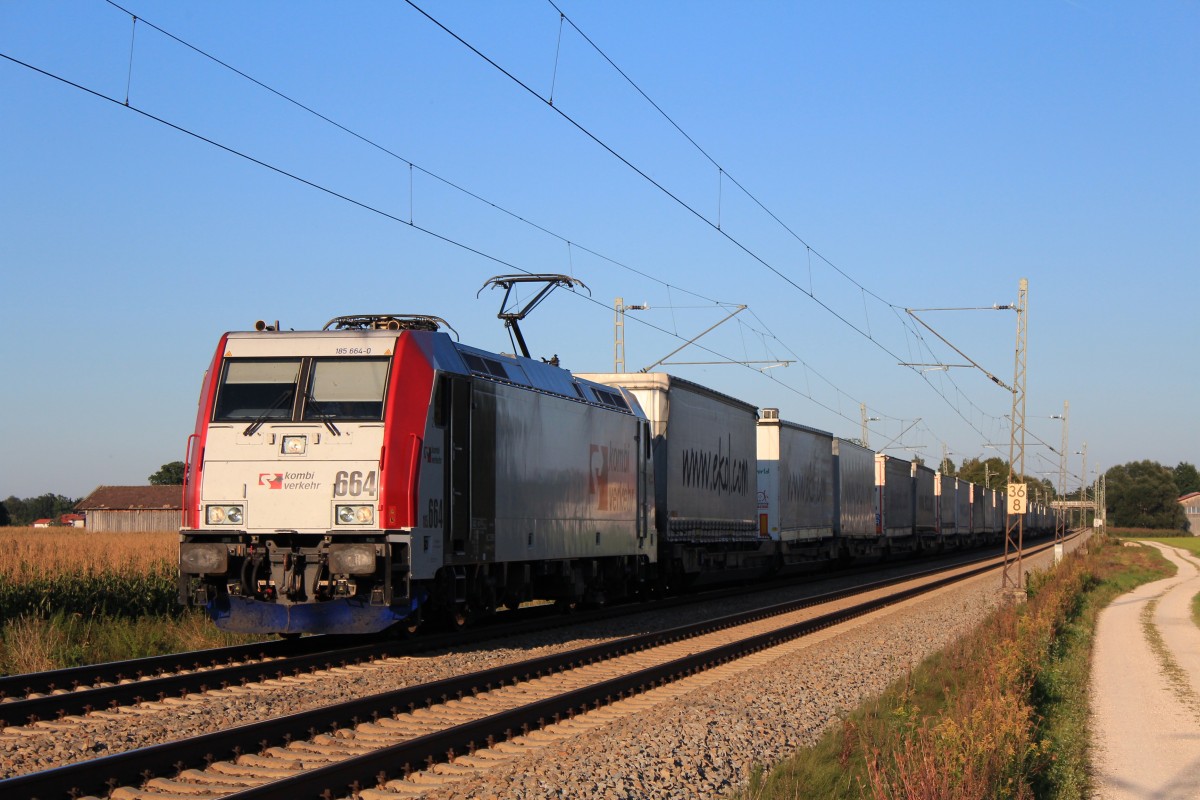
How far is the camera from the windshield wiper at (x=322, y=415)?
13.8 m

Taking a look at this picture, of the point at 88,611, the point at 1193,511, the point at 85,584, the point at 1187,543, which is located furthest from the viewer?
the point at 1193,511

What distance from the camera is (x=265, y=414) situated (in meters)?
14.2

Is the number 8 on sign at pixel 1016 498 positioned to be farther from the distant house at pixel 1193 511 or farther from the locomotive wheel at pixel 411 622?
the distant house at pixel 1193 511

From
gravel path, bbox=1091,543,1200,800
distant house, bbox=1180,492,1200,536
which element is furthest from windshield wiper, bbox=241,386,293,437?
distant house, bbox=1180,492,1200,536

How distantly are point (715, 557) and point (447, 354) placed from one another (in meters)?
13.6

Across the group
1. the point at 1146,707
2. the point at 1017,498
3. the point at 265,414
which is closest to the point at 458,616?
the point at 265,414

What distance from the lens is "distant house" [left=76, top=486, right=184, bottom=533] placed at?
73.9 meters

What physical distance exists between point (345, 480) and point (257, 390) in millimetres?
1638

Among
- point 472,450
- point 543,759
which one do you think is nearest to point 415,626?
point 472,450

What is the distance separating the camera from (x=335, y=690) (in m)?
11.6

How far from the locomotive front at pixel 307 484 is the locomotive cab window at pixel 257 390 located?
0.5 inches

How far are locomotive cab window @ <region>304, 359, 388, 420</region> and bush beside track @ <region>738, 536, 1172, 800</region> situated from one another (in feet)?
20.0

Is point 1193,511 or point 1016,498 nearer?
point 1016,498

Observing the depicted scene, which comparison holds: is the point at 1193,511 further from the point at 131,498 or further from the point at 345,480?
the point at 345,480
